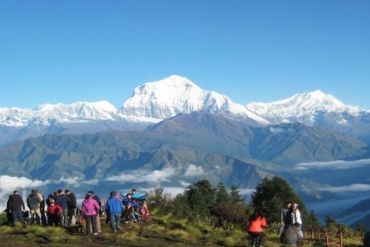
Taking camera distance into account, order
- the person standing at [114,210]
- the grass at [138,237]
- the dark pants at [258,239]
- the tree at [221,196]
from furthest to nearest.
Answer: the tree at [221,196] → the person standing at [114,210] → the grass at [138,237] → the dark pants at [258,239]

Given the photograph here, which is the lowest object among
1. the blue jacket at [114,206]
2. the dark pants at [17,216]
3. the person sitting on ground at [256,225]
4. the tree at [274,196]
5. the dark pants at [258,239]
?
the dark pants at [258,239]

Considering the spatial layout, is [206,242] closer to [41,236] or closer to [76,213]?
[41,236]

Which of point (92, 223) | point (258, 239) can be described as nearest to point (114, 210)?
point (92, 223)

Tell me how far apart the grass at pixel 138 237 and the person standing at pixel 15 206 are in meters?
0.74

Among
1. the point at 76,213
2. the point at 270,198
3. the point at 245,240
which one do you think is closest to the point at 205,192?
the point at 270,198

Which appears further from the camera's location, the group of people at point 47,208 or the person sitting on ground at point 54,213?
the group of people at point 47,208

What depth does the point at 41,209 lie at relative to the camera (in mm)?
29891

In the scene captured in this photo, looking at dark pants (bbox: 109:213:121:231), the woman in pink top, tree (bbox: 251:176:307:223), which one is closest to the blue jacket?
dark pants (bbox: 109:213:121:231)

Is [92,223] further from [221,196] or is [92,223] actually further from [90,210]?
A: [221,196]

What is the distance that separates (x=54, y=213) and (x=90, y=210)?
4506mm

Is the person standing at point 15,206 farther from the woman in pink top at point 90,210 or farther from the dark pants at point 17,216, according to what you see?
the woman in pink top at point 90,210

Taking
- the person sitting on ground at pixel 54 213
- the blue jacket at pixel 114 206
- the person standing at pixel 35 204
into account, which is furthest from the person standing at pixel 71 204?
the blue jacket at pixel 114 206

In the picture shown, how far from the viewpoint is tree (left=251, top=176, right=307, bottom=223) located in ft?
280

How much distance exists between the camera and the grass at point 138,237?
22.7 metres
